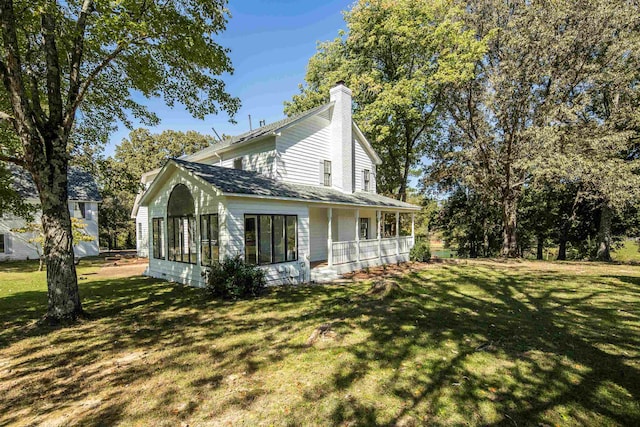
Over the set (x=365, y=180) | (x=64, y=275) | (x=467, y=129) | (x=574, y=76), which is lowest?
(x=64, y=275)

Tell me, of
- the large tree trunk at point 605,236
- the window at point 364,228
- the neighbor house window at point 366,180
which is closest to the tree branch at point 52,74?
the window at point 364,228

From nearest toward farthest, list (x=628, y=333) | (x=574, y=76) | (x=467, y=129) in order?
1. (x=628, y=333)
2. (x=574, y=76)
3. (x=467, y=129)

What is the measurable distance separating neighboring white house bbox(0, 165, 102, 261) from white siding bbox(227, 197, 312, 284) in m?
18.3

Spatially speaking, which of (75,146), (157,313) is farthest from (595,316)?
(75,146)

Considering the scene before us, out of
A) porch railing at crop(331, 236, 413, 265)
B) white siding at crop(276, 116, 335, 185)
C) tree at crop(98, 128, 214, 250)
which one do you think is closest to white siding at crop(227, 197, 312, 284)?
porch railing at crop(331, 236, 413, 265)

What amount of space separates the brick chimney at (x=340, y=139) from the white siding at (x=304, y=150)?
1.28ft

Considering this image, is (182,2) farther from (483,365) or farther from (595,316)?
(595,316)

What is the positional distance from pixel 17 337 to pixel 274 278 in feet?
21.6

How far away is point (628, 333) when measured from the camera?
5.72 m

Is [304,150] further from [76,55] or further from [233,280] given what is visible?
[76,55]

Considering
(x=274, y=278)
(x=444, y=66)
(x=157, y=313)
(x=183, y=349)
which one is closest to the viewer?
(x=183, y=349)

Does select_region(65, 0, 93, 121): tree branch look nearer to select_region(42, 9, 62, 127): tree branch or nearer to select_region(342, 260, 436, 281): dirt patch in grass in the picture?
select_region(42, 9, 62, 127): tree branch

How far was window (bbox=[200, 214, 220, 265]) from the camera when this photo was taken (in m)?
9.89

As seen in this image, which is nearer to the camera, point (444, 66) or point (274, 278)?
point (274, 278)
